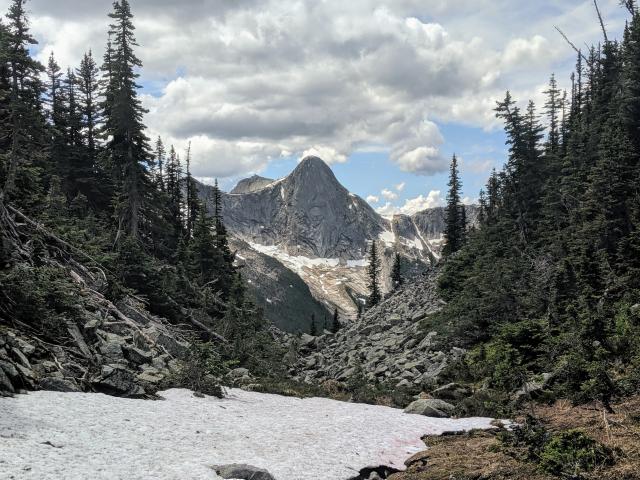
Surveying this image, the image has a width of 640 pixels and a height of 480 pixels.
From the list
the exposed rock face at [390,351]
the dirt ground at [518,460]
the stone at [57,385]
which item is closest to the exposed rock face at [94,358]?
the stone at [57,385]

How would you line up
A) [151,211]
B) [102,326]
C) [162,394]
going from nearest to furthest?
[162,394] < [102,326] < [151,211]

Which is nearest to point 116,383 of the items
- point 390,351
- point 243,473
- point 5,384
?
point 5,384

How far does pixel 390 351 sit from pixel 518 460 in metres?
25.3

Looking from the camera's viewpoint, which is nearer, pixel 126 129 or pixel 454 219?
pixel 126 129

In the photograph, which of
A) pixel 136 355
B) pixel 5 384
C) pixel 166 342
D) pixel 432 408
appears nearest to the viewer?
pixel 5 384

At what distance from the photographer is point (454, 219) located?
68688 mm

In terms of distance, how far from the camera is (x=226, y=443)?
8977mm

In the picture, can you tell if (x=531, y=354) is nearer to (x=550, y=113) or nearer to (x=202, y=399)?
(x=202, y=399)

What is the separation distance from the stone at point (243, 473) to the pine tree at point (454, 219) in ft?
196

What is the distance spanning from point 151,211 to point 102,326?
2141 centimetres

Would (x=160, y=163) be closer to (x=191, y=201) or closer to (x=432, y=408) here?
(x=191, y=201)

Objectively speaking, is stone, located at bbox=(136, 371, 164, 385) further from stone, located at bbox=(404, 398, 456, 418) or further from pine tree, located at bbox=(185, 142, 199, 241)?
pine tree, located at bbox=(185, 142, 199, 241)

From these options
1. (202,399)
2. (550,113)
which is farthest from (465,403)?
(550,113)

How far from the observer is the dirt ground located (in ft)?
20.8
